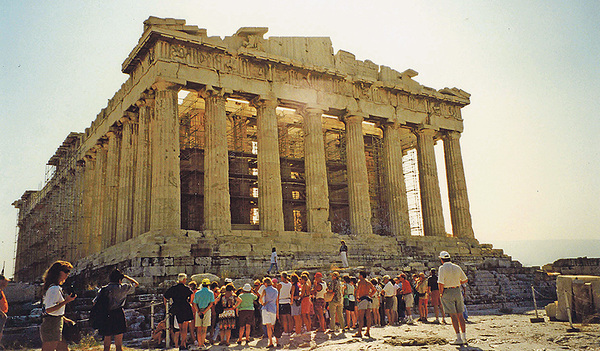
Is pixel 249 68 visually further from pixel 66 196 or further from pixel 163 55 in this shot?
pixel 66 196

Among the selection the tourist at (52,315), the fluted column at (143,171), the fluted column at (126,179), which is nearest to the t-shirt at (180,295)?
the tourist at (52,315)

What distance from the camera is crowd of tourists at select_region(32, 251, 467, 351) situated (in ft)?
24.0

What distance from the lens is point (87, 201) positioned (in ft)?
100

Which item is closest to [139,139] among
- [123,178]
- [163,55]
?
[123,178]

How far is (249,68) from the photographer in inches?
916

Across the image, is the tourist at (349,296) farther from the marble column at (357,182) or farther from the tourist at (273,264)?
the marble column at (357,182)

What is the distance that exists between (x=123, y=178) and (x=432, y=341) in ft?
63.0

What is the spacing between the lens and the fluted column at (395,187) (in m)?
26.5

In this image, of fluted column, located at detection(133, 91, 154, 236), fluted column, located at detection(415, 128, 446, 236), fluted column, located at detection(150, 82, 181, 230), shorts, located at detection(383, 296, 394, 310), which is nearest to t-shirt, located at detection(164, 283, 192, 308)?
shorts, located at detection(383, 296, 394, 310)

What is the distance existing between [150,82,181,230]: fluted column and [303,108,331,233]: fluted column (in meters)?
6.56

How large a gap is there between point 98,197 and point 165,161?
10.3m

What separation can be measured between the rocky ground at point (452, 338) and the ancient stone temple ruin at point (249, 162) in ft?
24.1

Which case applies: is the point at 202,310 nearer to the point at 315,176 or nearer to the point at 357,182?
the point at 315,176

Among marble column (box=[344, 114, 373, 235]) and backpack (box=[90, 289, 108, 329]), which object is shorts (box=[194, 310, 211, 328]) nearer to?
backpack (box=[90, 289, 108, 329])
